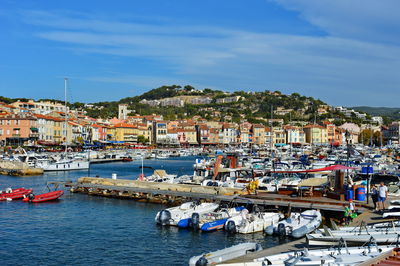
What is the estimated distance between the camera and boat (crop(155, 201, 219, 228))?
2592 cm

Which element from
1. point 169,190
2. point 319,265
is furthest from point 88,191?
point 319,265

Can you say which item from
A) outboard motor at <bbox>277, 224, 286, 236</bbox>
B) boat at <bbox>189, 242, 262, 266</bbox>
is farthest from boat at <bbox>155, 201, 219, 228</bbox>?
boat at <bbox>189, 242, 262, 266</bbox>

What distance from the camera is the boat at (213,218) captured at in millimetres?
24844

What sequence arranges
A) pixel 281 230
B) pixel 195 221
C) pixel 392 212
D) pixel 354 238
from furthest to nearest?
pixel 195 221 → pixel 281 230 → pixel 392 212 → pixel 354 238

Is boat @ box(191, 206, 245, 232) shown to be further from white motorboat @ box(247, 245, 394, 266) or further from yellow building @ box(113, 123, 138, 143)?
yellow building @ box(113, 123, 138, 143)

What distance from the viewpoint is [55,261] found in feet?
67.1

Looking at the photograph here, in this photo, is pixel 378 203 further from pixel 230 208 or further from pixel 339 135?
pixel 339 135

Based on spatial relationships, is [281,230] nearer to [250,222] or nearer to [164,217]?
[250,222]

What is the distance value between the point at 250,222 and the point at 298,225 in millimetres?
2459

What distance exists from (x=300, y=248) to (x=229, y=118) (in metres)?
178

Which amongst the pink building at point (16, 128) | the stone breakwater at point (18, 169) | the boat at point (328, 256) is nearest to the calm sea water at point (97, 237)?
the boat at point (328, 256)

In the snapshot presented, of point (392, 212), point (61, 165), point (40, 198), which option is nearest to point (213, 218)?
point (392, 212)

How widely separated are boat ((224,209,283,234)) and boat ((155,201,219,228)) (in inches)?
100

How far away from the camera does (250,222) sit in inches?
967
